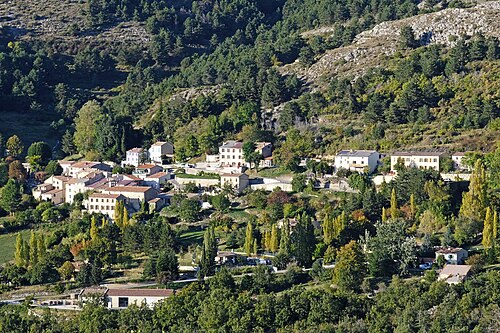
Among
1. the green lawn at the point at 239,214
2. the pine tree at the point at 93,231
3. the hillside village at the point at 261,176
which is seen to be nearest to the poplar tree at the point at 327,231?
the hillside village at the point at 261,176

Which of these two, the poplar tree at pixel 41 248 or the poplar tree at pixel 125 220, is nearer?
the poplar tree at pixel 41 248

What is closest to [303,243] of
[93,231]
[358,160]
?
[93,231]

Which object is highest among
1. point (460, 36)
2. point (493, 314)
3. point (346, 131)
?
point (460, 36)

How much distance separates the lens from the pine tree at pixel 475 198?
53.0 m

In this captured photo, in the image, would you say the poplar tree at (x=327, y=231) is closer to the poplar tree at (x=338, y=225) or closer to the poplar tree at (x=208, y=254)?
the poplar tree at (x=338, y=225)

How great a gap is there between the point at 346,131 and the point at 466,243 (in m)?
17.1

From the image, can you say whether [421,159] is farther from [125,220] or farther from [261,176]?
[125,220]

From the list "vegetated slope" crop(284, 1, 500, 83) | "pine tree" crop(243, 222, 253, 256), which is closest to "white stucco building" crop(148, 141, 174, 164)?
"vegetated slope" crop(284, 1, 500, 83)

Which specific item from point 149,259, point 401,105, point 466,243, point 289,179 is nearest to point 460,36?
point 401,105

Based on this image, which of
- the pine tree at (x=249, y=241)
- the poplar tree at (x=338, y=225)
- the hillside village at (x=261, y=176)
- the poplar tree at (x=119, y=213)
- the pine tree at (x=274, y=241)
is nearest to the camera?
the hillside village at (x=261, y=176)

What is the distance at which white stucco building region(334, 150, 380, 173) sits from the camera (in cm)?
6153

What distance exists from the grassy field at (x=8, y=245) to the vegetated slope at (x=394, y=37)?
25960 mm

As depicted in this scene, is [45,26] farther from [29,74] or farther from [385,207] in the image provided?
[385,207]

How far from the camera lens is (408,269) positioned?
162 feet
